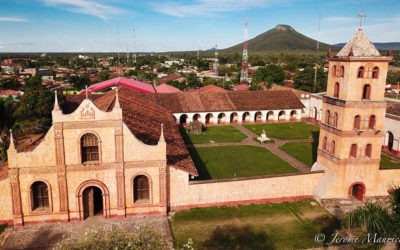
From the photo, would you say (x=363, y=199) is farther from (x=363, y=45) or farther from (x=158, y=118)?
(x=158, y=118)

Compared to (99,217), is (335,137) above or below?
above

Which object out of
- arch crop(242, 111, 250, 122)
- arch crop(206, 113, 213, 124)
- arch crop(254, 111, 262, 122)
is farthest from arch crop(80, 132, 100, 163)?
arch crop(254, 111, 262, 122)

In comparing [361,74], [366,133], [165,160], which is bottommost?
[165,160]

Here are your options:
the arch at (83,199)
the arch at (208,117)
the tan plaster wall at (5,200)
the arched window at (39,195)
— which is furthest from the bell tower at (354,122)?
the arch at (208,117)

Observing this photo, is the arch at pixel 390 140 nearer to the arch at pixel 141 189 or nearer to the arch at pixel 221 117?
the arch at pixel 221 117

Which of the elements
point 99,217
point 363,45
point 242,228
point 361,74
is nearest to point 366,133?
point 361,74

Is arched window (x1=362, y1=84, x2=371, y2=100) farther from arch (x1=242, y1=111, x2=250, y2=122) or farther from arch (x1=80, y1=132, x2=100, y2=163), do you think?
arch (x1=242, y1=111, x2=250, y2=122)

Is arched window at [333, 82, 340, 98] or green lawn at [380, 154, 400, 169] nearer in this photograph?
arched window at [333, 82, 340, 98]
